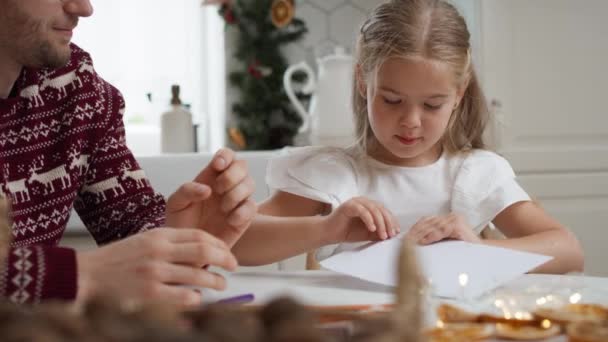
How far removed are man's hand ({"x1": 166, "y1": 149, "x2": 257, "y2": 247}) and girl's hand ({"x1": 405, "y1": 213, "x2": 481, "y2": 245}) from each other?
A: 0.81 ft

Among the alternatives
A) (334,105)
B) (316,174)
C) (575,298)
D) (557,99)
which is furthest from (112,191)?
(557,99)

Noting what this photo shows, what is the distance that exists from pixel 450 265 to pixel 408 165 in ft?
1.84

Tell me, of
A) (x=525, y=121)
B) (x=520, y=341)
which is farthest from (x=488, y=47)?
(x=520, y=341)

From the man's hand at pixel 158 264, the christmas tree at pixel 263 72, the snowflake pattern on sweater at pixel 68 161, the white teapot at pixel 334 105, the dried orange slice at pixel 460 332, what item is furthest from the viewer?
the christmas tree at pixel 263 72

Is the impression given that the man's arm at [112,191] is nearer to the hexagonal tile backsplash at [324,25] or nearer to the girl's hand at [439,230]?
the girl's hand at [439,230]

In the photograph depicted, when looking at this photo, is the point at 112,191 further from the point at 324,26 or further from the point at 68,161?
the point at 324,26

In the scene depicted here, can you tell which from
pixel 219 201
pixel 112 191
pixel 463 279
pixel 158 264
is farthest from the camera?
pixel 112 191

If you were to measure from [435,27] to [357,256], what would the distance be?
23.0 inches

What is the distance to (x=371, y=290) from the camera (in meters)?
0.95

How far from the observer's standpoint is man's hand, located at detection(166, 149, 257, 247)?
1.04 m

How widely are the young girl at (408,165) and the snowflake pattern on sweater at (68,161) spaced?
0.76 ft

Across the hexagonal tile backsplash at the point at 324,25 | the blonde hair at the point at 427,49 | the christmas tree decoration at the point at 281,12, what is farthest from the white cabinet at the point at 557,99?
the blonde hair at the point at 427,49

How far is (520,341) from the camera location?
63cm

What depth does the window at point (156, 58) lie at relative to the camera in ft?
10.4
